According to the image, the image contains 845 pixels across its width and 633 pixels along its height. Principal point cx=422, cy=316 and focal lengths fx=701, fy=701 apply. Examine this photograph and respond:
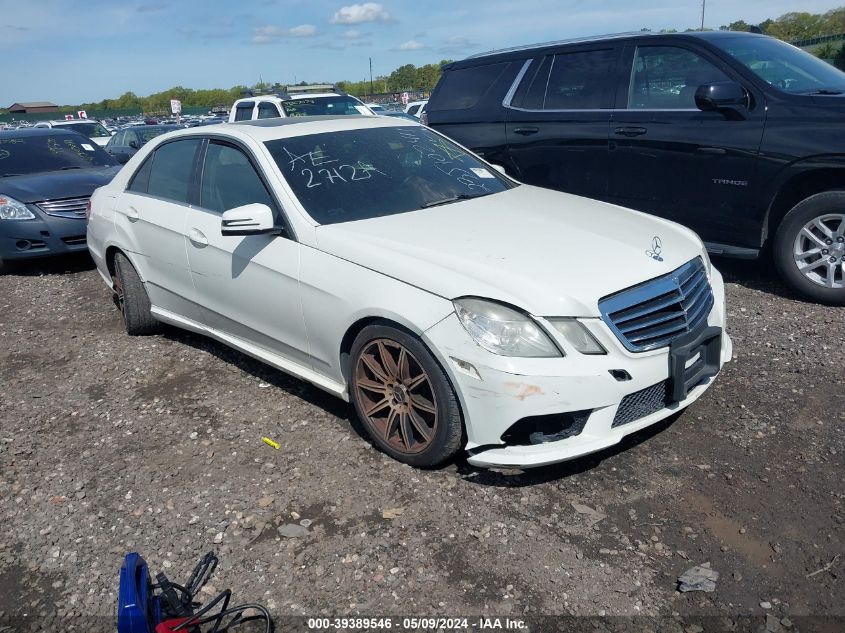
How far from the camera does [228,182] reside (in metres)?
Answer: 4.23

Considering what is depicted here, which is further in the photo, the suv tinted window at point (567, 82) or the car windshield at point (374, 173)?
the suv tinted window at point (567, 82)

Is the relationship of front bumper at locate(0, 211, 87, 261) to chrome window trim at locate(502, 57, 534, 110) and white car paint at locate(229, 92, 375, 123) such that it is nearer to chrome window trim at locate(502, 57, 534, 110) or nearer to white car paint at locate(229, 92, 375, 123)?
chrome window trim at locate(502, 57, 534, 110)

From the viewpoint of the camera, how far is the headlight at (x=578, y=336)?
2910 millimetres

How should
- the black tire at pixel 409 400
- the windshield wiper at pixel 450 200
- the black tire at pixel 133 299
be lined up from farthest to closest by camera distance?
the black tire at pixel 133 299 < the windshield wiper at pixel 450 200 < the black tire at pixel 409 400

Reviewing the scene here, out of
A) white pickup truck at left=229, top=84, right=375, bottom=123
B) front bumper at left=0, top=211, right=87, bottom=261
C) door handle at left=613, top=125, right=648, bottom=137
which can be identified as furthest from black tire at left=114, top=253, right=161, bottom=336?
white pickup truck at left=229, top=84, right=375, bottom=123

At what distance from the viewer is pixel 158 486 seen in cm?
341

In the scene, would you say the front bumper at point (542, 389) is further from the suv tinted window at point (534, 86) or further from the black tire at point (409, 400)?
the suv tinted window at point (534, 86)

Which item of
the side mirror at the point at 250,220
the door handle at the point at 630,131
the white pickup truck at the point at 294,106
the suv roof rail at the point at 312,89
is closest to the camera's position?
the side mirror at the point at 250,220

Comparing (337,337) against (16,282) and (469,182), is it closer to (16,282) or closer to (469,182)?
(469,182)

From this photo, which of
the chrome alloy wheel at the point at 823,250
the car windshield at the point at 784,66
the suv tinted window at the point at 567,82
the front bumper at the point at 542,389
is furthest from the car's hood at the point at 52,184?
the chrome alloy wheel at the point at 823,250

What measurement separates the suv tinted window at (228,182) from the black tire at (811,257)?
371 cm

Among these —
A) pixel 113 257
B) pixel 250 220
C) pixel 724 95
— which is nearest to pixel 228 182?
pixel 250 220

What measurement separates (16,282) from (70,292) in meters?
1.07

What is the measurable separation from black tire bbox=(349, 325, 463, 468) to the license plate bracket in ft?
3.17
